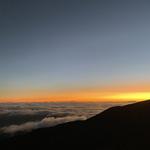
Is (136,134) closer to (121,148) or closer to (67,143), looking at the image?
(121,148)

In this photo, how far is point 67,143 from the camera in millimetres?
197750

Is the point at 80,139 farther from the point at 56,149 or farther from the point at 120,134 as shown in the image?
the point at 120,134

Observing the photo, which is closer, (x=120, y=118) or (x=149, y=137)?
(x=149, y=137)

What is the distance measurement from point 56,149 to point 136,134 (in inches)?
2461

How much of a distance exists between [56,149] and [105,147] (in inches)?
1850

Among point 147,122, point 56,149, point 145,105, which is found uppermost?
point 145,105

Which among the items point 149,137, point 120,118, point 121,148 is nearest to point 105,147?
point 121,148

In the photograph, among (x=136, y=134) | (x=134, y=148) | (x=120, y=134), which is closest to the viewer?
(x=134, y=148)

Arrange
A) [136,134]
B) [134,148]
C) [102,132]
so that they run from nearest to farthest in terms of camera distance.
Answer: [134,148] → [136,134] → [102,132]

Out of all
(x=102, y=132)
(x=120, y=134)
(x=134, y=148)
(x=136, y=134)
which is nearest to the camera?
(x=134, y=148)

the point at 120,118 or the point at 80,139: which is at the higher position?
the point at 120,118

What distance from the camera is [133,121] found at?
183m

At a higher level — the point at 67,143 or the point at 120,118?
the point at 120,118

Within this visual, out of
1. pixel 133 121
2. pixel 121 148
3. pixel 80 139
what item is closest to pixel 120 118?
pixel 133 121
